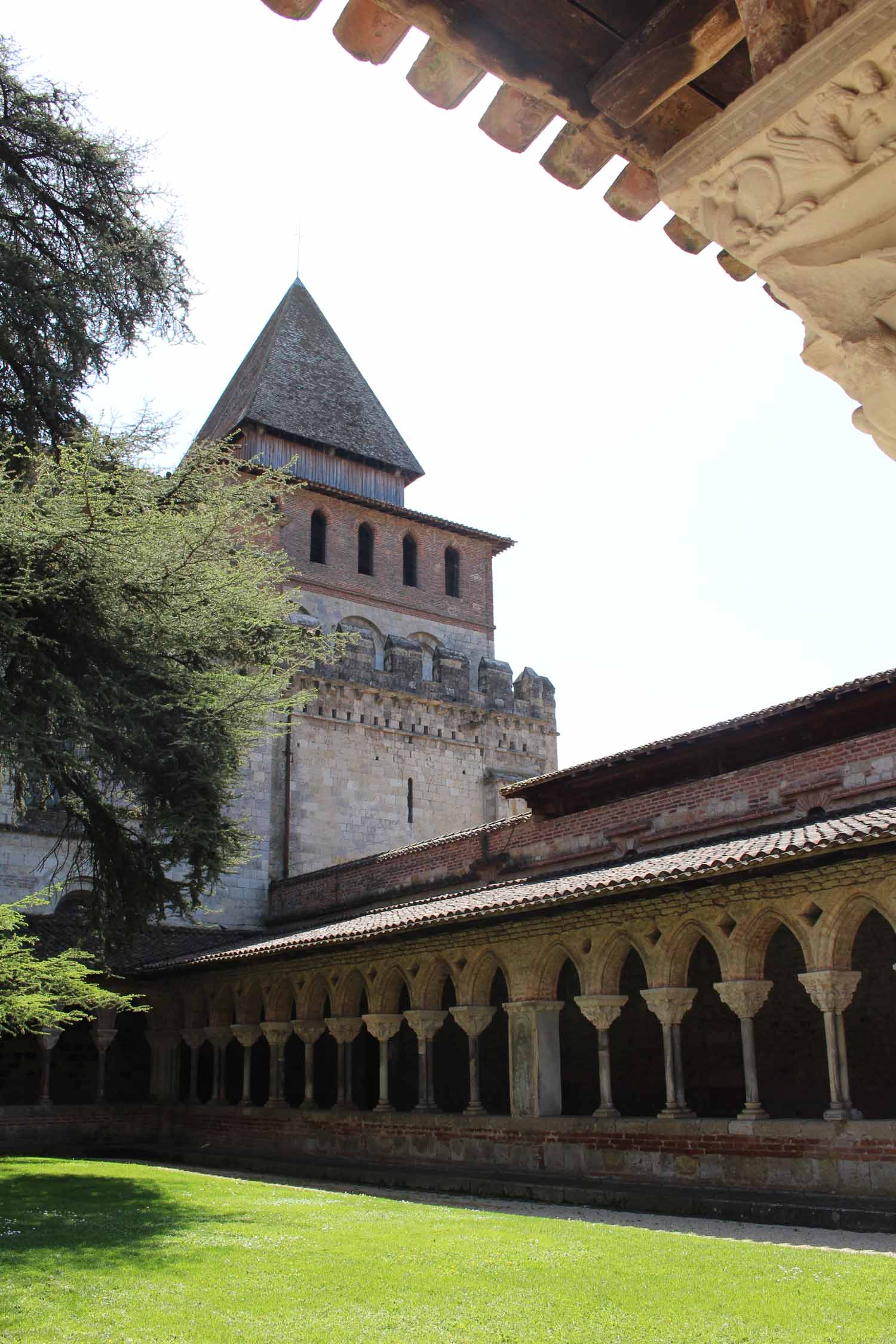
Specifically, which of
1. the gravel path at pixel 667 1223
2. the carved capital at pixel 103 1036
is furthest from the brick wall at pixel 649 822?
the gravel path at pixel 667 1223

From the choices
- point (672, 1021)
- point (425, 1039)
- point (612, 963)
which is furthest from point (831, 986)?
point (425, 1039)

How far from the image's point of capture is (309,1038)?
17547mm

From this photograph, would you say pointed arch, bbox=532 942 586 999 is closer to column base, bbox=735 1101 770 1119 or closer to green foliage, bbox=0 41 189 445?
column base, bbox=735 1101 770 1119

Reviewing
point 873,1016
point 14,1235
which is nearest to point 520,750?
point 873,1016

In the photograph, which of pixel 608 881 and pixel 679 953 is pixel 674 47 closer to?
pixel 608 881

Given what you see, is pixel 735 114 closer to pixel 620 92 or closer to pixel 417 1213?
pixel 620 92

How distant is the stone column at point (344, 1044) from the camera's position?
16.7m

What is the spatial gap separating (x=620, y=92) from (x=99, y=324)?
13068mm

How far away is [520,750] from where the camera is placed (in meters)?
28.8

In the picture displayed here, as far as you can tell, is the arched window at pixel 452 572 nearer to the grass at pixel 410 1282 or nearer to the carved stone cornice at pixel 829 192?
the grass at pixel 410 1282

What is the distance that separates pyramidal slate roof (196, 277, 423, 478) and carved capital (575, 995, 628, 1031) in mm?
20412

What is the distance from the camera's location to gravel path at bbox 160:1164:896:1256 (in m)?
8.48

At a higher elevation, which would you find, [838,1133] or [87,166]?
[87,166]

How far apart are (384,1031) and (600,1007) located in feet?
13.4
